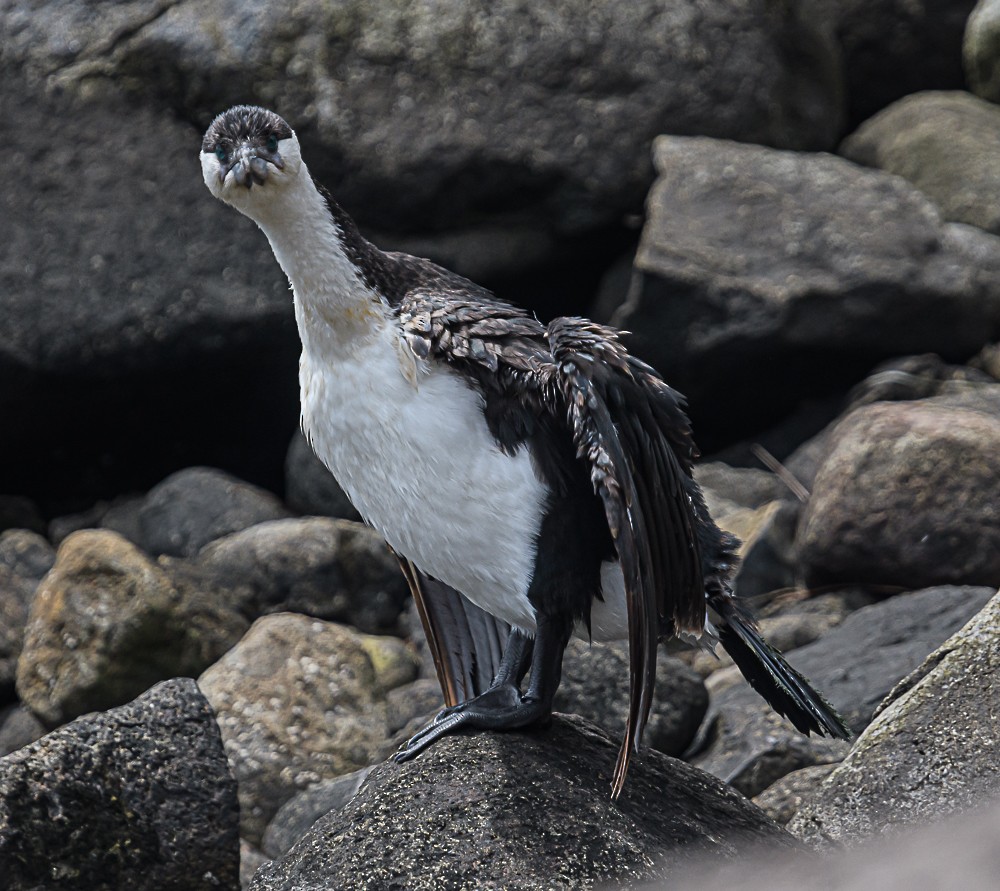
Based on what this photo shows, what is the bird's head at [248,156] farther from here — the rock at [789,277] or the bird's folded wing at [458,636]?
the rock at [789,277]

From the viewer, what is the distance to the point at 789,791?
5684 mm

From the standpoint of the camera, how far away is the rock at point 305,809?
605cm

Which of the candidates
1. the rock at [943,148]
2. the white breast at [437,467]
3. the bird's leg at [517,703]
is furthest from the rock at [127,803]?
the rock at [943,148]

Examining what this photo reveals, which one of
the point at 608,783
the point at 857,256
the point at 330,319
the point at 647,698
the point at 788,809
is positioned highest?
the point at 330,319

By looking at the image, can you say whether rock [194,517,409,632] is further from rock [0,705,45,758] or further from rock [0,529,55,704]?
rock [0,705,45,758]

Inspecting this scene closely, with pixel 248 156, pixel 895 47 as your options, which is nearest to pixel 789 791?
pixel 248 156

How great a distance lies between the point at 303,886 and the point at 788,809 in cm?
239

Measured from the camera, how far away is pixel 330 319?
4223 mm

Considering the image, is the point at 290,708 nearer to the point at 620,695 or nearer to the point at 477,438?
the point at 620,695

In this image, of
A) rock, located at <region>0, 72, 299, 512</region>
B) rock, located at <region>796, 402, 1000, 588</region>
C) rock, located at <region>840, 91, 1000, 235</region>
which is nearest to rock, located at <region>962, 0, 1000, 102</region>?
rock, located at <region>840, 91, 1000, 235</region>

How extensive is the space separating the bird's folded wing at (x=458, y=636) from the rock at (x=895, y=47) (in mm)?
7517

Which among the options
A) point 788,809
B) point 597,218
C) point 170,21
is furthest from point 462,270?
point 788,809

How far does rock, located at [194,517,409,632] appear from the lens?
8.50 m

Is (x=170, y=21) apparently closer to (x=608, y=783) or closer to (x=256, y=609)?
(x=256, y=609)
